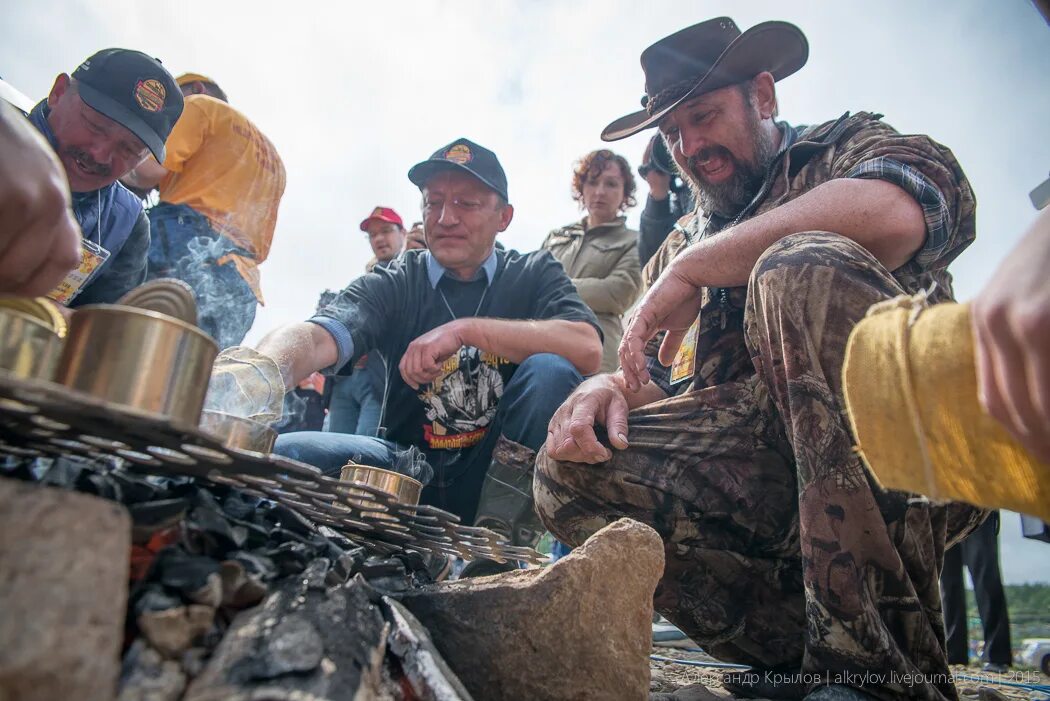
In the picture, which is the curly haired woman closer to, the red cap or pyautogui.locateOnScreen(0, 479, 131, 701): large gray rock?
the red cap

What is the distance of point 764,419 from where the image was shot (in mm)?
2277

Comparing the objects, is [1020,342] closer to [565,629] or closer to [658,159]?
[565,629]

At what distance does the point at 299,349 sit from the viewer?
9.79ft

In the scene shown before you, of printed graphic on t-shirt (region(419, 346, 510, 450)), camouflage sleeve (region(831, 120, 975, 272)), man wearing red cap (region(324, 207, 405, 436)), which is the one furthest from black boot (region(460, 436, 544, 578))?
camouflage sleeve (region(831, 120, 975, 272))

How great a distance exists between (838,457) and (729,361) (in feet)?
3.06

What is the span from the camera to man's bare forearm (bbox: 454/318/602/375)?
3.22 m

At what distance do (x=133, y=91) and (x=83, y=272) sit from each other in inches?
40.1

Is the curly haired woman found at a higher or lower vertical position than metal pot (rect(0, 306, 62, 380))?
higher

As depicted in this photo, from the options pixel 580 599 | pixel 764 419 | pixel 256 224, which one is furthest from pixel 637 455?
pixel 256 224

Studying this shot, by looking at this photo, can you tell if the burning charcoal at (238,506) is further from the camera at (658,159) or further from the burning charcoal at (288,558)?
the camera at (658,159)

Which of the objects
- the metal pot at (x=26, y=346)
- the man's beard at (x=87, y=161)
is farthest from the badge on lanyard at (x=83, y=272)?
the metal pot at (x=26, y=346)

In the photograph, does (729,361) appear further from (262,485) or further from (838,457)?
(262,485)

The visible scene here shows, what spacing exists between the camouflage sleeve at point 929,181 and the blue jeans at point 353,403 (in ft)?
9.27

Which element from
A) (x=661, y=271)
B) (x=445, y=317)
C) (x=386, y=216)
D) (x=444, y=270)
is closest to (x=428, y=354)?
(x=445, y=317)
